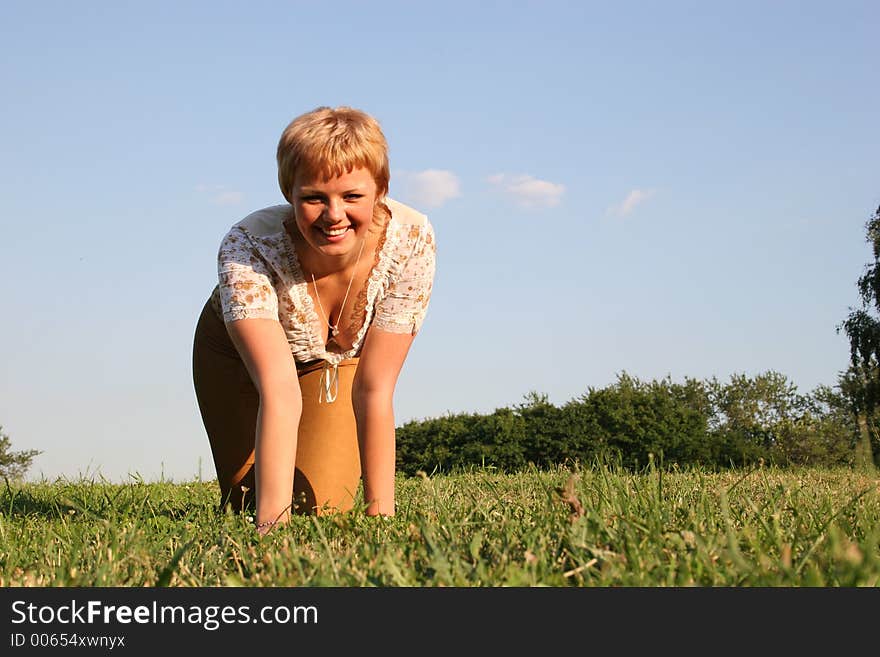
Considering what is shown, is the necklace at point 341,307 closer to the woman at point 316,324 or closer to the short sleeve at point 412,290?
the woman at point 316,324

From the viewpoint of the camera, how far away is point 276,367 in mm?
4430

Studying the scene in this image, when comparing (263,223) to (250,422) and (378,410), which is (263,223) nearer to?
(378,410)

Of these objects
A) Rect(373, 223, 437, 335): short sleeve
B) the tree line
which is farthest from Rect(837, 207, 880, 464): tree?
Rect(373, 223, 437, 335): short sleeve

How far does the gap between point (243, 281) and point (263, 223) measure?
0.49 metres

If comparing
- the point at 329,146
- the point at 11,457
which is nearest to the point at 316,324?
the point at 329,146

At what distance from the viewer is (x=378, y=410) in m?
4.93

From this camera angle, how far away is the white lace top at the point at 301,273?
4816mm

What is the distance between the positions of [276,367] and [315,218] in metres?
0.77

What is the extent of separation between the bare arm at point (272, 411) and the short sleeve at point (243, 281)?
0.07m

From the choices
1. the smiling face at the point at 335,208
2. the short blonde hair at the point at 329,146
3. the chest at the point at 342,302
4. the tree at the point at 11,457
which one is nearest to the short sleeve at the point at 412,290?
the chest at the point at 342,302

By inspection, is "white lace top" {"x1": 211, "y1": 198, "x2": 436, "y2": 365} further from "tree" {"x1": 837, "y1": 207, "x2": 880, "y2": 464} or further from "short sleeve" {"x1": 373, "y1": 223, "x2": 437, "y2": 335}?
"tree" {"x1": 837, "y1": 207, "x2": 880, "y2": 464}

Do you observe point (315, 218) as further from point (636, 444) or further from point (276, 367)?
point (636, 444)

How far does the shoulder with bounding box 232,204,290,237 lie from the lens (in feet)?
16.4
